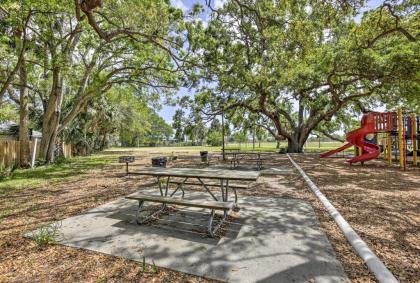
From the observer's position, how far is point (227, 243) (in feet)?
10.2

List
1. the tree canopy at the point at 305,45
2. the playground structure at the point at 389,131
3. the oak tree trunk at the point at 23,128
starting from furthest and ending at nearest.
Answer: the oak tree trunk at the point at 23,128, the playground structure at the point at 389,131, the tree canopy at the point at 305,45

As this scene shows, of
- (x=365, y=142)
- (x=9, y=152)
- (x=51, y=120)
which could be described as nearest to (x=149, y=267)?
(x=365, y=142)

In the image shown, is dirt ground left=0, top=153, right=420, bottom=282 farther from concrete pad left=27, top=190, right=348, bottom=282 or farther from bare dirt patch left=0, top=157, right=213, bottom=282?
concrete pad left=27, top=190, right=348, bottom=282

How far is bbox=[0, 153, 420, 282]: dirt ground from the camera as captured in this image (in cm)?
247

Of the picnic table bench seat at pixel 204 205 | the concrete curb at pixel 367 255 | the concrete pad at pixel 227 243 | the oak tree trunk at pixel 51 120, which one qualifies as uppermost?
the oak tree trunk at pixel 51 120

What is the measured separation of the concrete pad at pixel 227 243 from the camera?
2.47m

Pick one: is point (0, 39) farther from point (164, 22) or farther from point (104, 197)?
point (104, 197)

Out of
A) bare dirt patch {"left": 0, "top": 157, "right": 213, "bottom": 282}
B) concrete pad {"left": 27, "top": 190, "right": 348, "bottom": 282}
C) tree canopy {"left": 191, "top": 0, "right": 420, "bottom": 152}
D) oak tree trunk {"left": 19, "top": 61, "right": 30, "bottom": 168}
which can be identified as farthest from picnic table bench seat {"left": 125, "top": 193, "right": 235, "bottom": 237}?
oak tree trunk {"left": 19, "top": 61, "right": 30, "bottom": 168}

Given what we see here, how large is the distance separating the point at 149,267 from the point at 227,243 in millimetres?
1018

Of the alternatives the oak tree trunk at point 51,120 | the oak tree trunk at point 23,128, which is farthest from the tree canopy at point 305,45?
the oak tree trunk at point 23,128

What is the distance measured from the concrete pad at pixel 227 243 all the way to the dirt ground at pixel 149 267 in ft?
0.57

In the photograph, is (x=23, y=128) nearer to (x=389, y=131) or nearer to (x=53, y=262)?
(x=53, y=262)

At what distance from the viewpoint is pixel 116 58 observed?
44.7 ft

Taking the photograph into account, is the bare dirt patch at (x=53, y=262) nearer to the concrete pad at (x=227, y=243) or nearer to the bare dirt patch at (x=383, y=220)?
the concrete pad at (x=227, y=243)
